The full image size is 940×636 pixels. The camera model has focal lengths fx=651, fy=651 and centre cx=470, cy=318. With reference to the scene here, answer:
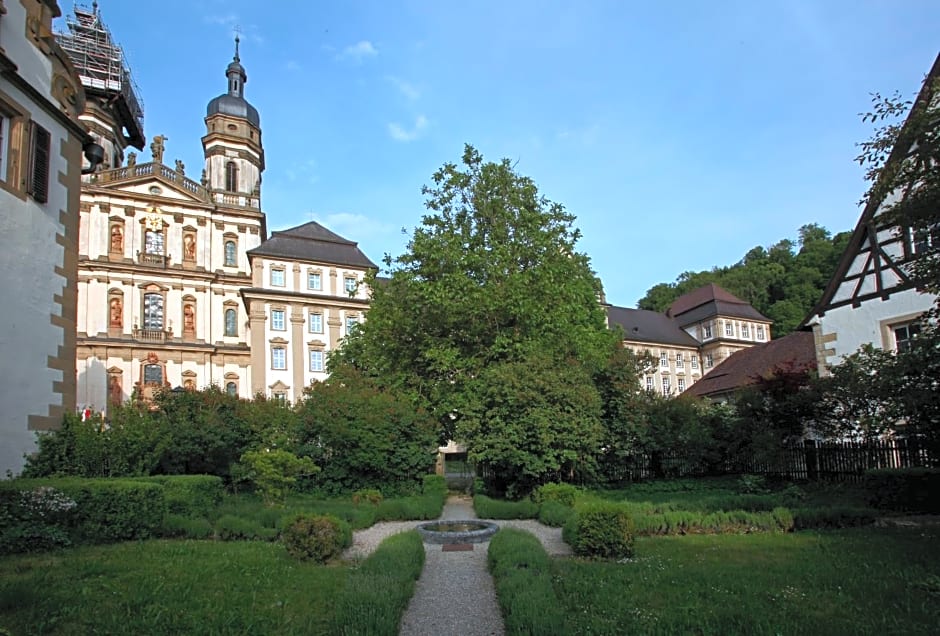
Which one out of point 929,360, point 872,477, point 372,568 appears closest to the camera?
point 372,568

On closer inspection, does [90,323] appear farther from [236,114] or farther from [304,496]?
[304,496]

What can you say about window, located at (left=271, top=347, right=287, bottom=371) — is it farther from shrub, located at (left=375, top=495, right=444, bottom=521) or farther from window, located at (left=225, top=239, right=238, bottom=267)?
shrub, located at (left=375, top=495, right=444, bottom=521)

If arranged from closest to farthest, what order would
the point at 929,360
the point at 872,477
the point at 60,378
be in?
the point at 929,360 < the point at 60,378 < the point at 872,477

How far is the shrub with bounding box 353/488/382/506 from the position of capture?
18.4 m

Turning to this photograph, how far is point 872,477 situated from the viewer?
16016mm

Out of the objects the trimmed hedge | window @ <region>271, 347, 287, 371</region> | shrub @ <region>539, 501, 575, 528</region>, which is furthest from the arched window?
the trimmed hedge

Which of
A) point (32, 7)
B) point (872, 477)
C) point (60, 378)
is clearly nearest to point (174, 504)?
point (60, 378)

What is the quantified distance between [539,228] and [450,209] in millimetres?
3621

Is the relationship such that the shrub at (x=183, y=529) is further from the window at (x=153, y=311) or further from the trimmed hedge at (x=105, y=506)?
the window at (x=153, y=311)

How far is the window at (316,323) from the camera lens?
4862cm

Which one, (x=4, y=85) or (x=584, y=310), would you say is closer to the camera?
(x=4, y=85)

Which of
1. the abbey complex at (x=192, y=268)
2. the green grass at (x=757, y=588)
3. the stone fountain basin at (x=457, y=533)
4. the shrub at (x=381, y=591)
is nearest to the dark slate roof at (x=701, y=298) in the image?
the abbey complex at (x=192, y=268)

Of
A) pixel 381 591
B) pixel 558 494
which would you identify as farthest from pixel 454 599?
pixel 558 494

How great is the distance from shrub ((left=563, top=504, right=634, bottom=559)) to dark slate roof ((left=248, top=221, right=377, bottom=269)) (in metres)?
40.6
